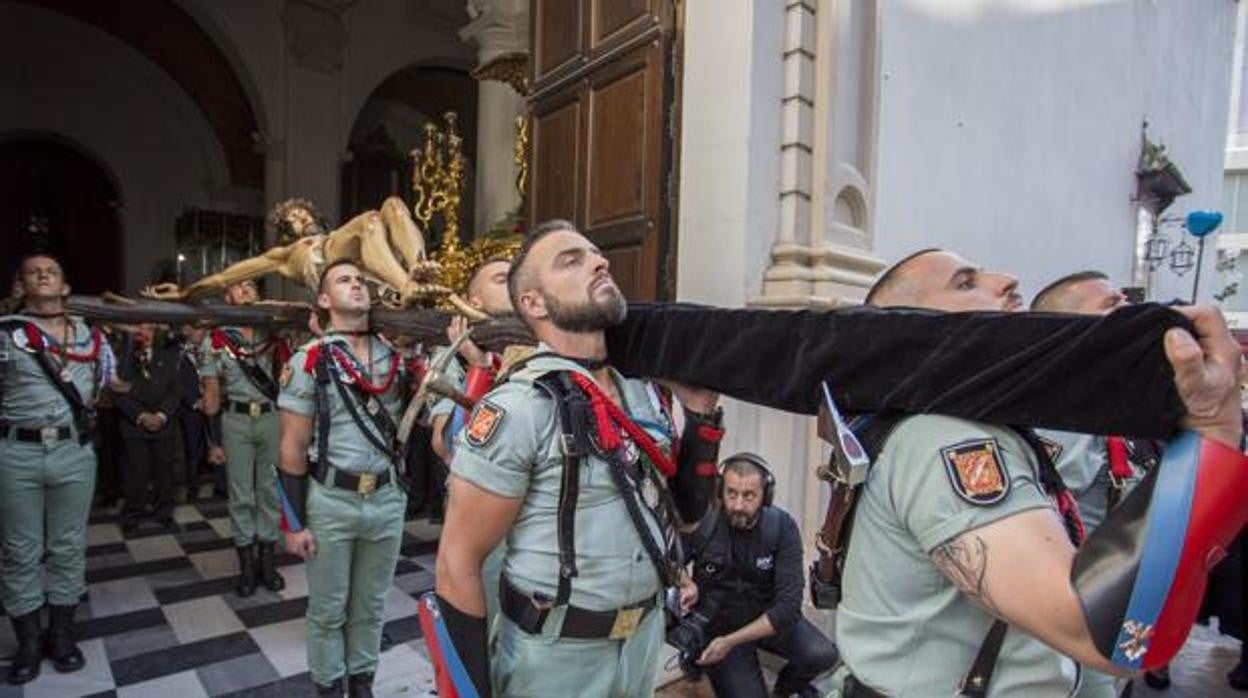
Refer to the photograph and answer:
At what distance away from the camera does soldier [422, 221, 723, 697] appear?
157 cm

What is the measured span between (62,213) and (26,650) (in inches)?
521

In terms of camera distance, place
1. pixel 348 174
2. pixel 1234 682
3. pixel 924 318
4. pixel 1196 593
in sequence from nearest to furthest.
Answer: pixel 1196 593 < pixel 924 318 < pixel 1234 682 < pixel 348 174

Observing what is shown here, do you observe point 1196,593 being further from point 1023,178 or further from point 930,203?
point 1023,178

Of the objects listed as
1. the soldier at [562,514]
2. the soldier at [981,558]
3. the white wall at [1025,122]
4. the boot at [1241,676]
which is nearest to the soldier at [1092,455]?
the soldier at [981,558]

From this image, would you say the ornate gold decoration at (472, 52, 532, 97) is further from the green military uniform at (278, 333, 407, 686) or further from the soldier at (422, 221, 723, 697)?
the soldier at (422, 221, 723, 697)

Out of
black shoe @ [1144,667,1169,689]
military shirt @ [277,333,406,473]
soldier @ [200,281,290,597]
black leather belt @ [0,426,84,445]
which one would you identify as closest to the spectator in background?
soldier @ [200,281,290,597]

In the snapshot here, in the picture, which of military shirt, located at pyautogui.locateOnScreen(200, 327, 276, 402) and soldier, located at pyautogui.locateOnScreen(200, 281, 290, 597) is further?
military shirt, located at pyautogui.locateOnScreen(200, 327, 276, 402)

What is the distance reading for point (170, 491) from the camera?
244 inches

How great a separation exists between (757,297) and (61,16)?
43.1ft

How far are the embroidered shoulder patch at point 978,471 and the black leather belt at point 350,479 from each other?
101 inches

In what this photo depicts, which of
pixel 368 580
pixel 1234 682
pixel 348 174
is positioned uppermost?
pixel 348 174

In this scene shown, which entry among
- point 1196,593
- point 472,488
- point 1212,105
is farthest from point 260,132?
point 1212,105

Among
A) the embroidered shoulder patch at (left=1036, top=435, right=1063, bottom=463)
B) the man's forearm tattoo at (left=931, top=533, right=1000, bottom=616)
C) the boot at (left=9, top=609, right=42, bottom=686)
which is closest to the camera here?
the man's forearm tattoo at (left=931, top=533, right=1000, bottom=616)

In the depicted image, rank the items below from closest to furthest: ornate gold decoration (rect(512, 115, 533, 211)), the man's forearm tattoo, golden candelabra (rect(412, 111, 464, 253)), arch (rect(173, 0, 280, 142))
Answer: the man's forearm tattoo, ornate gold decoration (rect(512, 115, 533, 211)), golden candelabra (rect(412, 111, 464, 253)), arch (rect(173, 0, 280, 142))
